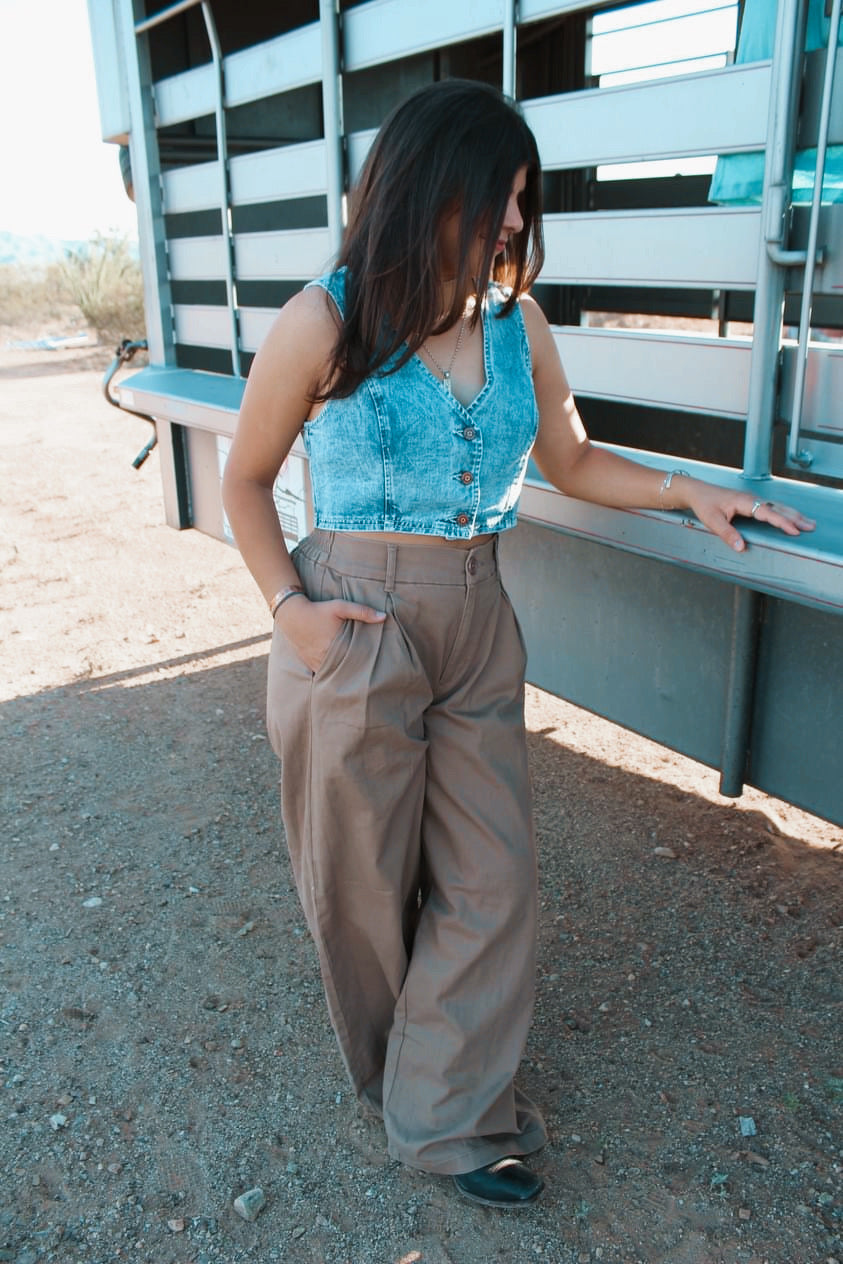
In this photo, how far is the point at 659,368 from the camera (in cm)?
218

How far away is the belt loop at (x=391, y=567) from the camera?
1.85 meters

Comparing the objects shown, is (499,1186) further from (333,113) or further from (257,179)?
(257,179)

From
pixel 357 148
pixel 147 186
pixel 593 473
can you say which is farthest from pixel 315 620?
pixel 147 186

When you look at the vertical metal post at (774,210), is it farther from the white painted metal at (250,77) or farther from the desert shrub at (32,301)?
the desert shrub at (32,301)

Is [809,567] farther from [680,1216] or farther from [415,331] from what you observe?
[680,1216]

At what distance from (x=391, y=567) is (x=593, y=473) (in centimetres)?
50

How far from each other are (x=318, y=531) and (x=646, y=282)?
801mm

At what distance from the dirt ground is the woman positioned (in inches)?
9.0

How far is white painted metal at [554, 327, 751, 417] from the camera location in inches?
80.9

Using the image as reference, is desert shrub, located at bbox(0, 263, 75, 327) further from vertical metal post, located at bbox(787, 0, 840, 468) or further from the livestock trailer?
vertical metal post, located at bbox(787, 0, 840, 468)

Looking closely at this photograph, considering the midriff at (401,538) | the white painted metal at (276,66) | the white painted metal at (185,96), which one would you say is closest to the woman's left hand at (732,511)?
the midriff at (401,538)

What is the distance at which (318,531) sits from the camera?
1.96 meters

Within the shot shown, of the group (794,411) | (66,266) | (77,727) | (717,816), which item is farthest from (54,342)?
(794,411)

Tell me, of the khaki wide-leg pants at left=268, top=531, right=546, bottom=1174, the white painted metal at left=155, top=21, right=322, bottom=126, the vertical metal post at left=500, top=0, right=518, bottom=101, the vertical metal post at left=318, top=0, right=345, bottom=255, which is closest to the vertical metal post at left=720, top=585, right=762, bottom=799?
the khaki wide-leg pants at left=268, top=531, right=546, bottom=1174
